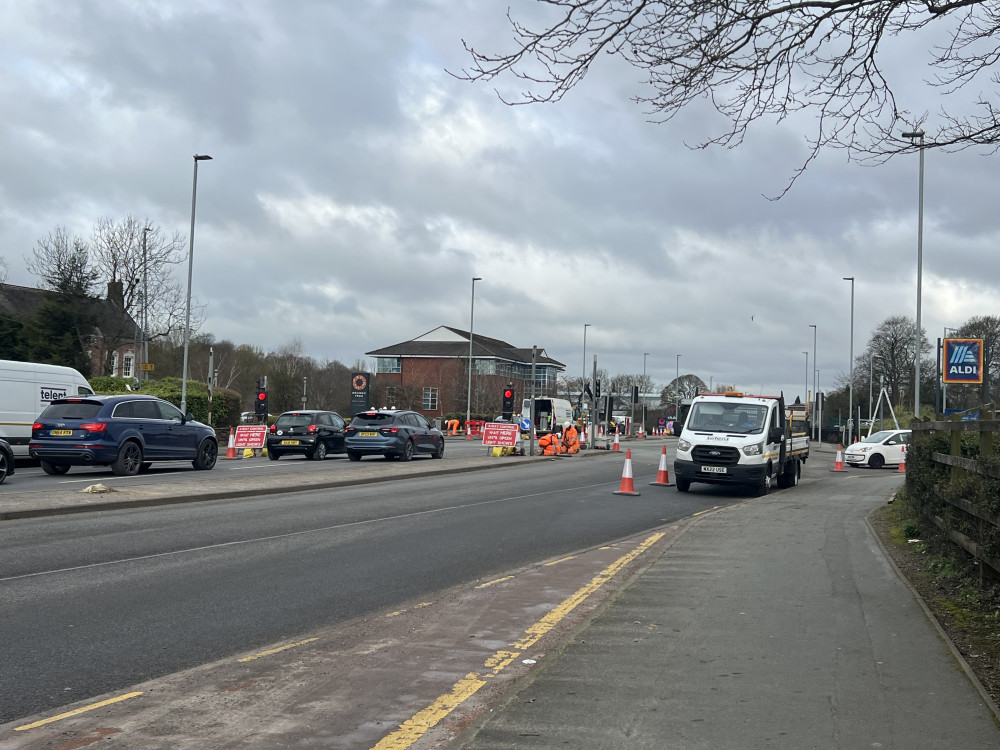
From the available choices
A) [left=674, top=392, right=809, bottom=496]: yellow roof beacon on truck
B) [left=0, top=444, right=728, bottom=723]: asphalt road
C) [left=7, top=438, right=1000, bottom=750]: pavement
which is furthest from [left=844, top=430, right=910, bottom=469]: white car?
[left=7, top=438, right=1000, bottom=750]: pavement

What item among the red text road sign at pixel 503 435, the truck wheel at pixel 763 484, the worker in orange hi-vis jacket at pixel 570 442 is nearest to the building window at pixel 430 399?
the worker in orange hi-vis jacket at pixel 570 442

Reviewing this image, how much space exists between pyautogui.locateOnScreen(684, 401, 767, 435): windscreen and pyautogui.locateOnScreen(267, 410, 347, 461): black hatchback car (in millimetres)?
11819

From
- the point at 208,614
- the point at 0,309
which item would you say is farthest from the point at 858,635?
the point at 0,309

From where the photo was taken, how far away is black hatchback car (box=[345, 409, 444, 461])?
28.8m

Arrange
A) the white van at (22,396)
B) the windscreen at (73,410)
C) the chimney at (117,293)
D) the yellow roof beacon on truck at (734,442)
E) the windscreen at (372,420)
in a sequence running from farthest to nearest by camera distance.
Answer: the chimney at (117,293), the windscreen at (372,420), the white van at (22,396), the yellow roof beacon on truck at (734,442), the windscreen at (73,410)

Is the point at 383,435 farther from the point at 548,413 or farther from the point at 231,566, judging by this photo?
the point at 548,413

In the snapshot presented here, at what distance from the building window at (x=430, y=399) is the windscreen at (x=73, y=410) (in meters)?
81.5

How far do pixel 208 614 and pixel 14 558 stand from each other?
3578 millimetres

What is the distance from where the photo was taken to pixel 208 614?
7613 millimetres

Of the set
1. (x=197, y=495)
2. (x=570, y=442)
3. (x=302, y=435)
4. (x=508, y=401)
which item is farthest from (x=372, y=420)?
(x=508, y=401)

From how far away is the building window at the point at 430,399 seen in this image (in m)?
103

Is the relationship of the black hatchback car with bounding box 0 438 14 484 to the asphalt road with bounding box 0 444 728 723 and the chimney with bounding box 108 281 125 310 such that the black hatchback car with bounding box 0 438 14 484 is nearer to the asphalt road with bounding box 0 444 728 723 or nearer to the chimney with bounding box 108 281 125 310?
the asphalt road with bounding box 0 444 728 723

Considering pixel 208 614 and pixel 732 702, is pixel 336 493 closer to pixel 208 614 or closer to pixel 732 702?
pixel 208 614

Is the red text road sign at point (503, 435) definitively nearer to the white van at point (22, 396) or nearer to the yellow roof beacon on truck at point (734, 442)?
the yellow roof beacon on truck at point (734, 442)
